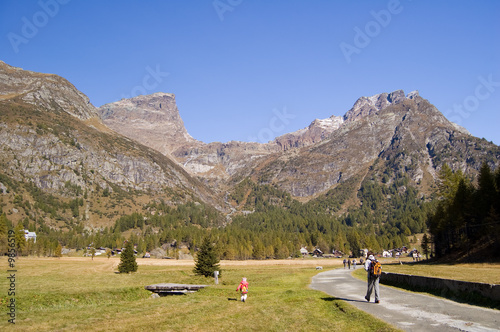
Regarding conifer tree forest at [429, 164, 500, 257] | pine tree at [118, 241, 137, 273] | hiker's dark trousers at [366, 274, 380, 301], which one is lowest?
pine tree at [118, 241, 137, 273]

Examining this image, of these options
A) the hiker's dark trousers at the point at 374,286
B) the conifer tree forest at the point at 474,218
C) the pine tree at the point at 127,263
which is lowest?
the pine tree at the point at 127,263

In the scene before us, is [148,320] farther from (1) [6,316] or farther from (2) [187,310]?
(1) [6,316]

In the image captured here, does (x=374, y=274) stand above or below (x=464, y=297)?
above

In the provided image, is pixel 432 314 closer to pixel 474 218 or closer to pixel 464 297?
pixel 464 297

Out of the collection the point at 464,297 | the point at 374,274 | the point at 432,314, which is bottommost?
the point at 464,297

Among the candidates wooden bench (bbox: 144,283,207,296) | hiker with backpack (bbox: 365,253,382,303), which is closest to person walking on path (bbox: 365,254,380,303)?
hiker with backpack (bbox: 365,253,382,303)

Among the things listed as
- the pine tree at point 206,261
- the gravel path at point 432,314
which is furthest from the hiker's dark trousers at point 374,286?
the pine tree at point 206,261

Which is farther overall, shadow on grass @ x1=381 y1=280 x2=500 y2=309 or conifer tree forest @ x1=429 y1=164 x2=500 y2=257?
conifer tree forest @ x1=429 y1=164 x2=500 y2=257

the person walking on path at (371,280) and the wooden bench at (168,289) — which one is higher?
the person walking on path at (371,280)

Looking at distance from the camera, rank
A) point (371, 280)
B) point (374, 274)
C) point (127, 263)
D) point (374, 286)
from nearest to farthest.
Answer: point (374, 274) → point (374, 286) → point (371, 280) → point (127, 263)

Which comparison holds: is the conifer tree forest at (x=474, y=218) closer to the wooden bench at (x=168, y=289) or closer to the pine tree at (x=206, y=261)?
the pine tree at (x=206, y=261)

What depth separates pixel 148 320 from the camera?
618 inches

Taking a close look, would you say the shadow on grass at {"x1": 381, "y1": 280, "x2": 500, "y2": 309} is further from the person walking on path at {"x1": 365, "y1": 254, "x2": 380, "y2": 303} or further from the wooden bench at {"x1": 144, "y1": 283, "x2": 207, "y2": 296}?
the wooden bench at {"x1": 144, "y1": 283, "x2": 207, "y2": 296}

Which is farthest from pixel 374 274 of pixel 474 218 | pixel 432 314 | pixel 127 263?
pixel 474 218
